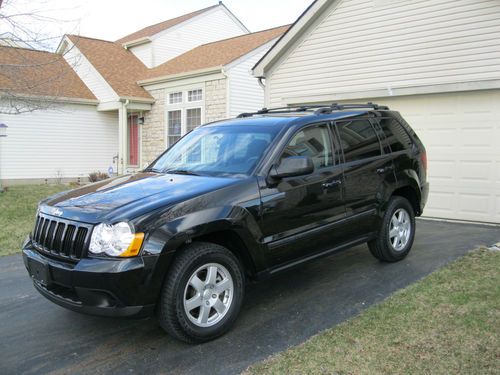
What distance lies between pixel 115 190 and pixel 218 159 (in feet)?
3.53

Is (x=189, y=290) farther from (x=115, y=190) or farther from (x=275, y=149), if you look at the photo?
(x=275, y=149)

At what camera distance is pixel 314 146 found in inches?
190

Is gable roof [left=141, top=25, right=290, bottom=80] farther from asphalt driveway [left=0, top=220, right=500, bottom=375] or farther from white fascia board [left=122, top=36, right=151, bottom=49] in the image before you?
asphalt driveway [left=0, top=220, right=500, bottom=375]

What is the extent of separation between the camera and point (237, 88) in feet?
51.0

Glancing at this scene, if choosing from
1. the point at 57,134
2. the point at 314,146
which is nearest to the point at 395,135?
the point at 314,146

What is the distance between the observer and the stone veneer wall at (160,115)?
1548cm

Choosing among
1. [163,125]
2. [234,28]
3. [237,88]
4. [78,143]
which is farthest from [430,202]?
[234,28]

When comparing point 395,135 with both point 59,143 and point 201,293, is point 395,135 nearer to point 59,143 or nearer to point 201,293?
point 201,293

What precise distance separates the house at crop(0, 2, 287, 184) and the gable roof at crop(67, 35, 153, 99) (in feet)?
0.15

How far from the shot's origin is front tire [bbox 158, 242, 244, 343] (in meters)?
3.54

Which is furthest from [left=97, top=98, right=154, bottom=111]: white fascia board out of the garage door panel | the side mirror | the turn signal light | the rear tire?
the turn signal light

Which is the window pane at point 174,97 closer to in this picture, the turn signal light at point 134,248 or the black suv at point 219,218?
the black suv at point 219,218

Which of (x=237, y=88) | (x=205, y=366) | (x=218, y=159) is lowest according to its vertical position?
(x=205, y=366)

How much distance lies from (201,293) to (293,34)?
329 inches
